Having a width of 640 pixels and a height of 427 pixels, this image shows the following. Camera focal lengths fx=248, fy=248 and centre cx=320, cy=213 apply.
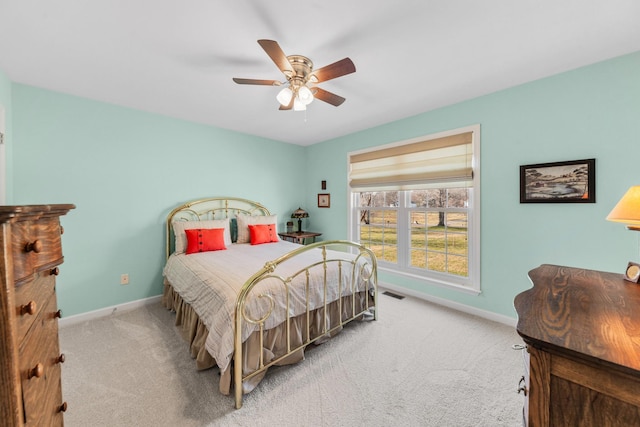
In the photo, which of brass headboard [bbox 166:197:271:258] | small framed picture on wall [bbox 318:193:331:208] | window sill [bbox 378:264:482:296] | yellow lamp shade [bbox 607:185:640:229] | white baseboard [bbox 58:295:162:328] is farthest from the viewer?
small framed picture on wall [bbox 318:193:331:208]

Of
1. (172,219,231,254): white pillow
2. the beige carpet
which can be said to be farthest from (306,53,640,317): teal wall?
(172,219,231,254): white pillow

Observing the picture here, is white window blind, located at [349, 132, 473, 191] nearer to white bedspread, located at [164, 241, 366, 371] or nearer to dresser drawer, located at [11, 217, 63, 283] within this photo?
white bedspread, located at [164, 241, 366, 371]

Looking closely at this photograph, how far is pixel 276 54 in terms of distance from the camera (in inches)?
62.7

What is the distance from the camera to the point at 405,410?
1.57 m

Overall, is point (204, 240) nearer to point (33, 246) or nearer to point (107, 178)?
point (107, 178)

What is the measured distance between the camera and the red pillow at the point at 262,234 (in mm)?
3605

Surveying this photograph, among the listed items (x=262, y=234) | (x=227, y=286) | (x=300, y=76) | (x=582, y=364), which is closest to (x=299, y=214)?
(x=262, y=234)

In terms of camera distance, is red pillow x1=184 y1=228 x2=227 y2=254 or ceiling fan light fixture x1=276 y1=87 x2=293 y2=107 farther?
red pillow x1=184 y1=228 x2=227 y2=254

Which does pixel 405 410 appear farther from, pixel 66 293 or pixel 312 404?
pixel 66 293

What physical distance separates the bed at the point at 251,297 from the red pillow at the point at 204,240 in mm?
11

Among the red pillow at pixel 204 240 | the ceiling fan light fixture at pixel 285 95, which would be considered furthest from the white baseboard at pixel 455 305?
the ceiling fan light fixture at pixel 285 95

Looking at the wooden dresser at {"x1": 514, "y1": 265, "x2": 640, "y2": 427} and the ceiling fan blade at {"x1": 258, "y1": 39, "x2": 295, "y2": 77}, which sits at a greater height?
the ceiling fan blade at {"x1": 258, "y1": 39, "x2": 295, "y2": 77}

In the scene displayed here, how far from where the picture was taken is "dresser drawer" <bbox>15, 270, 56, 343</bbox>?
66 cm

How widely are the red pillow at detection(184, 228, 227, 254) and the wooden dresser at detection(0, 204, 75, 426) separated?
2083mm
